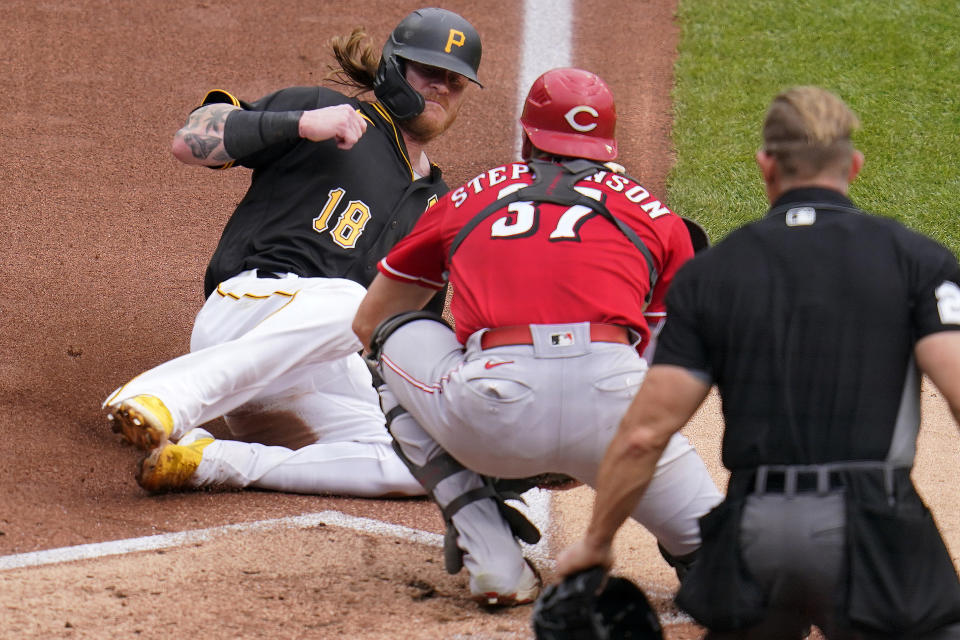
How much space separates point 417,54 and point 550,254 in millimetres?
1853

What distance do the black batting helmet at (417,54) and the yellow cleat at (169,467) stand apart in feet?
5.21

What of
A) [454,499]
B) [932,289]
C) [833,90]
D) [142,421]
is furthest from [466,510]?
[833,90]

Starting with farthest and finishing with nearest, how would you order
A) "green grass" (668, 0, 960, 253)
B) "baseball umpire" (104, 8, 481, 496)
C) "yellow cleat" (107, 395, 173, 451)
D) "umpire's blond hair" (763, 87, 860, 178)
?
"green grass" (668, 0, 960, 253) → "baseball umpire" (104, 8, 481, 496) → "yellow cleat" (107, 395, 173, 451) → "umpire's blond hair" (763, 87, 860, 178)

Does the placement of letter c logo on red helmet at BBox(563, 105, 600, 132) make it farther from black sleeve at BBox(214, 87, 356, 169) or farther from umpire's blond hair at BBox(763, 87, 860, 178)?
black sleeve at BBox(214, 87, 356, 169)

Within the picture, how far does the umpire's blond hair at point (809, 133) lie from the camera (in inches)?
99.4

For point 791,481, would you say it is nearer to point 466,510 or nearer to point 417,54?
point 466,510

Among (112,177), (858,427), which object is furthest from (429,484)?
(112,177)

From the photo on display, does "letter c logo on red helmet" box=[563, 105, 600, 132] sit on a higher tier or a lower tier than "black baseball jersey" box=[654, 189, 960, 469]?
higher

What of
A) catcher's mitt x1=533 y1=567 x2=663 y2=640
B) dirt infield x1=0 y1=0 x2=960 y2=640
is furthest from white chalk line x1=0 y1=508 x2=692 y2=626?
catcher's mitt x1=533 y1=567 x2=663 y2=640

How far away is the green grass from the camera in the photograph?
750 centimetres

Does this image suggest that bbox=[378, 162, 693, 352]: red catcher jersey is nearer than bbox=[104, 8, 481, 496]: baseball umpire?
Yes

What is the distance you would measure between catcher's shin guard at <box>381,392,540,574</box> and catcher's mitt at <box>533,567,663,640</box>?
0.79 m

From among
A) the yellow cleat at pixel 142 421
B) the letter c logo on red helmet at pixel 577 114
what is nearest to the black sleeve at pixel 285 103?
the yellow cleat at pixel 142 421

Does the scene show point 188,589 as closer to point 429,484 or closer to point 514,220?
point 429,484
